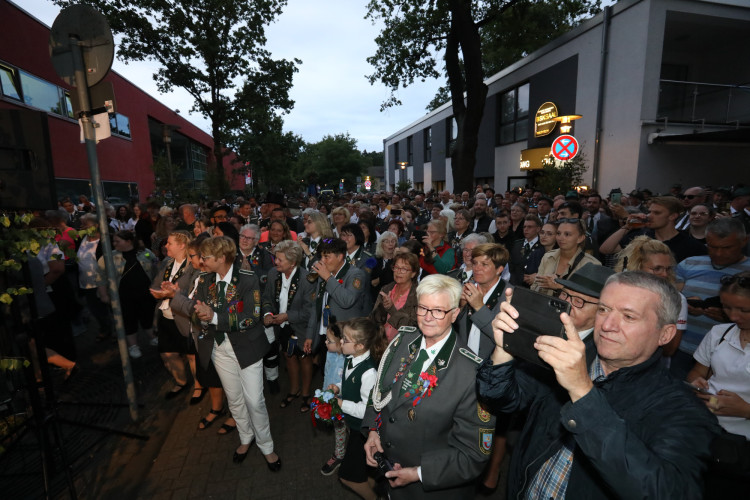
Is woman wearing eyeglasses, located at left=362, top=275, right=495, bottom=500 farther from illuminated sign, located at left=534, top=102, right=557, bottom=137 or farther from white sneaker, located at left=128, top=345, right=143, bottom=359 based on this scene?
illuminated sign, located at left=534, top=102, right=557, bottom=137

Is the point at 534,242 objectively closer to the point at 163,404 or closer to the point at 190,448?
the point at 190,448

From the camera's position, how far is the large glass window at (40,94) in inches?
499

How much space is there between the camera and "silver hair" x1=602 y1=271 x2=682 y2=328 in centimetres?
156

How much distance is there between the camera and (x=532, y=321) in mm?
1479

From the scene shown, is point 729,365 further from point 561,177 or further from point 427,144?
point 427,144

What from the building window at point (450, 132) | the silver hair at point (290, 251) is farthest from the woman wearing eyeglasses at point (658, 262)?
the building window at point (450, 132)

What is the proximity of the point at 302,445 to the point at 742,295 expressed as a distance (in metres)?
4.04

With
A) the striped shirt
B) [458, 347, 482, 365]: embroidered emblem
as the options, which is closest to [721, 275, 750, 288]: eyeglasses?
the striped shirt

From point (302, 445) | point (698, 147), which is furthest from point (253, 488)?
point (698, 147)

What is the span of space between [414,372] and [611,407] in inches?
44.7

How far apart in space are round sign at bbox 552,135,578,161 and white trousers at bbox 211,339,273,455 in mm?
13778

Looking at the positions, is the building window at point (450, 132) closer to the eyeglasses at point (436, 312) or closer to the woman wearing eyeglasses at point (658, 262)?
the woman wearing eyeglasses at point (658, 262)

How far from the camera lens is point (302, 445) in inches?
156

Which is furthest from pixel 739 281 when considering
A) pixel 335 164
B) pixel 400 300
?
pixel 335 164
